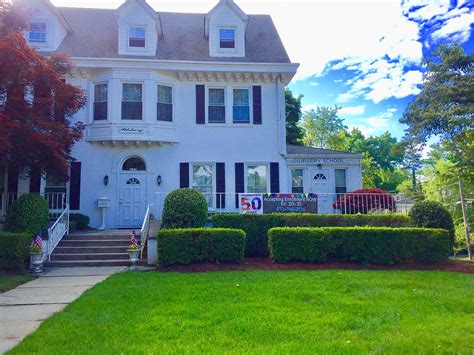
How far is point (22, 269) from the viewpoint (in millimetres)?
9031

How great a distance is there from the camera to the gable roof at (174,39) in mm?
14719

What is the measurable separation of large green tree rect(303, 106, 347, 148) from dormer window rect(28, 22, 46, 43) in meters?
26.2

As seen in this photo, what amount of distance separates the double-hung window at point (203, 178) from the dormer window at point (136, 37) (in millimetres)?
5427

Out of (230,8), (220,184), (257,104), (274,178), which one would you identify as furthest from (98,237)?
(230,8)

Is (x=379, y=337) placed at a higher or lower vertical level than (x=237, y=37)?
lower

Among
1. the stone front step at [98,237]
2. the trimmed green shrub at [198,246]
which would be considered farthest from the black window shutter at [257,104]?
the trimmed green shrub at [198,246]

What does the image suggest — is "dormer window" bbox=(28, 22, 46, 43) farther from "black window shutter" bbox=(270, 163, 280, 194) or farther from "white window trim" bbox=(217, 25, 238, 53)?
"black window shutter" bbox=(270, 163, 280, 194)

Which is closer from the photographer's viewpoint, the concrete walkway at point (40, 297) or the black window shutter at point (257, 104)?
the concrete walkway at point (40, 297)

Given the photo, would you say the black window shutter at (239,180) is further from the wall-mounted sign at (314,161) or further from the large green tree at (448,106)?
the large green tree at (448,106)

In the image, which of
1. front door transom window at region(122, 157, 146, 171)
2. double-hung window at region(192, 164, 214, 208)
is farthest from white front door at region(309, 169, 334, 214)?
front door transom window at region(122, 157, 146, 171)

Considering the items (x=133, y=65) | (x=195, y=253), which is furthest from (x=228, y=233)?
(x=133, y=65)

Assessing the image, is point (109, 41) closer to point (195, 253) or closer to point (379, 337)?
point (195, 253)

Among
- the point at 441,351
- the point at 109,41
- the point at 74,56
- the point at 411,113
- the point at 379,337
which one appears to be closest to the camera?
the point at 441,351

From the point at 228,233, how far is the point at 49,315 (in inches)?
175
